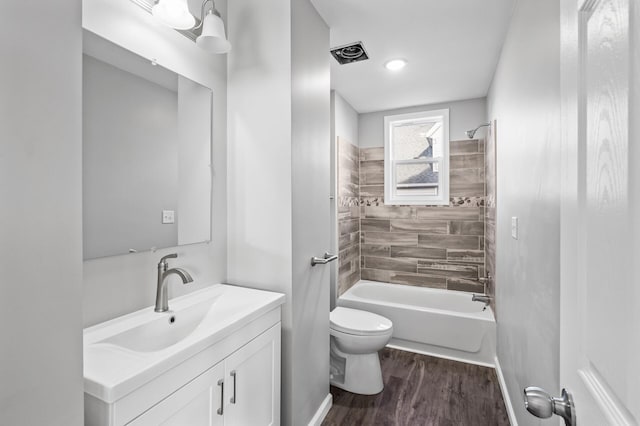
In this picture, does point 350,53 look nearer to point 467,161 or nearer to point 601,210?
point 467,161

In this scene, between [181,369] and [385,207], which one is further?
[385,207]

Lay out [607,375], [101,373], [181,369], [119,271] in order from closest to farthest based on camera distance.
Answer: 1. [607,375]
2. [101,373]
3. [181,369]
4. [119,271]

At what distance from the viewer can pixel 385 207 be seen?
3688 mm

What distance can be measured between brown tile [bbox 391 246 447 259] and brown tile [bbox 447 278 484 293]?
0.28 meters

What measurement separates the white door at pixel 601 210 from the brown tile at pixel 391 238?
2.94 m

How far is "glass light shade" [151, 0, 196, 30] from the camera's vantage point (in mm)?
1211

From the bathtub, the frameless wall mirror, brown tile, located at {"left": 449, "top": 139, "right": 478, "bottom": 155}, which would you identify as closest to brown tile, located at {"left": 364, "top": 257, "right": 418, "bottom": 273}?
the bathtub

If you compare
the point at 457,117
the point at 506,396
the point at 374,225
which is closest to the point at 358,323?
the point at 506,396

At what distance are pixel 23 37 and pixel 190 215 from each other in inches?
40.7

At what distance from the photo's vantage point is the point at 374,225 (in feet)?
12.3

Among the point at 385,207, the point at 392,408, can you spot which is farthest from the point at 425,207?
the point at 392,408

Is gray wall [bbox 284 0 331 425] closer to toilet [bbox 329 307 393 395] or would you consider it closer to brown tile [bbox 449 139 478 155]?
toilet [bbox 329 307 393 395]

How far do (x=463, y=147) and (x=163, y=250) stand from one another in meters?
3.15

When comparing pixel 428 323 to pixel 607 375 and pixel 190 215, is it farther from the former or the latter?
pixel 607 375
